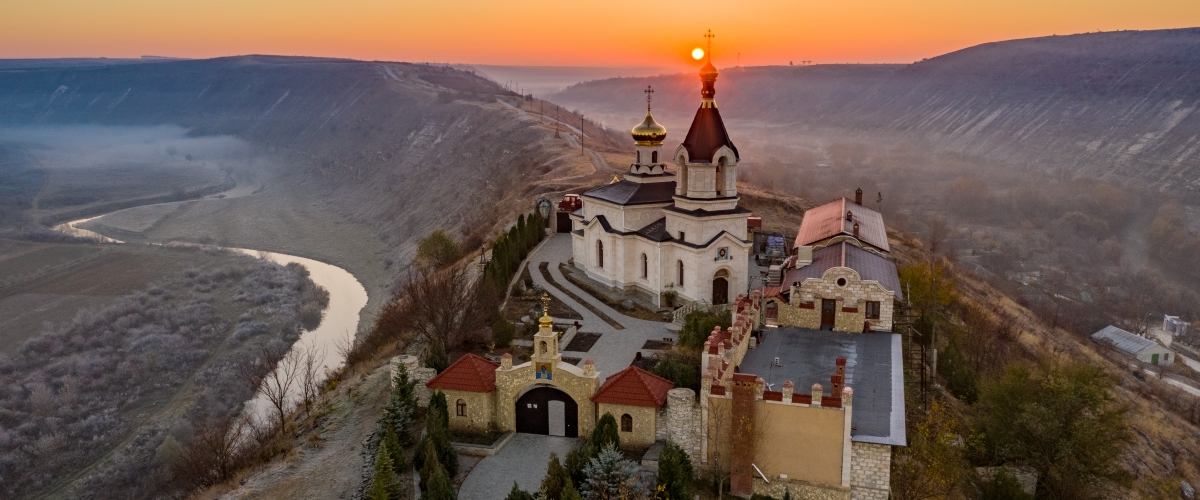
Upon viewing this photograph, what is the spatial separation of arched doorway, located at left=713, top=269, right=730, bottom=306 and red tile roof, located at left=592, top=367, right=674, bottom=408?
1206cm

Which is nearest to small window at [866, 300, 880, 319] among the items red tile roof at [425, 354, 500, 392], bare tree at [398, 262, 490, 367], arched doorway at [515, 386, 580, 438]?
arched doorway at [515, 386, 580, 438]

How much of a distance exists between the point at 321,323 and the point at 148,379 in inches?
524

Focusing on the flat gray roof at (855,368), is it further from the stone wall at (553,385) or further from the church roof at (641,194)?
the church roof at (641,194)

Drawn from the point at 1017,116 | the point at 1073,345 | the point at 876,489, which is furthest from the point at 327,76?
the point at 876,489

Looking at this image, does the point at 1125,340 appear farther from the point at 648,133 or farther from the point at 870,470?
the point at 870,470

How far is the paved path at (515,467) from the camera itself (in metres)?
20.2

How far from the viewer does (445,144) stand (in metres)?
106

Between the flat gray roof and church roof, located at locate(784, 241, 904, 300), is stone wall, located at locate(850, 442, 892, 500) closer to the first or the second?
the flat gray roof

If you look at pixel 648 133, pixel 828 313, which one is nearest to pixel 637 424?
pixel 828 313

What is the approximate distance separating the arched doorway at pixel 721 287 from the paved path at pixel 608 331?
2.78 metres

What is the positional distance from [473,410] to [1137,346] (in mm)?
42431

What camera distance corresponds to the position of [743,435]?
19.5 metres

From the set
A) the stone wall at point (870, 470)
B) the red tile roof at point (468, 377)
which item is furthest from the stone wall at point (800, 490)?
the red tile roof at point (468, 377)

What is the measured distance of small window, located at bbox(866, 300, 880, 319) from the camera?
26.9 metres
